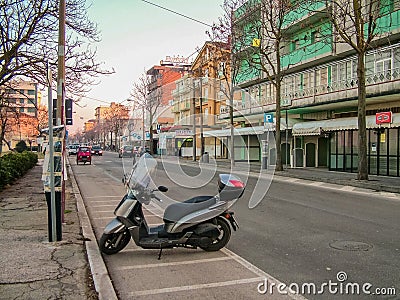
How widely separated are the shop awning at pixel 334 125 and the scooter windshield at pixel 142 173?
56.9 ft

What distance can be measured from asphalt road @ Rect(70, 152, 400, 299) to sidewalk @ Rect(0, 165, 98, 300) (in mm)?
1276

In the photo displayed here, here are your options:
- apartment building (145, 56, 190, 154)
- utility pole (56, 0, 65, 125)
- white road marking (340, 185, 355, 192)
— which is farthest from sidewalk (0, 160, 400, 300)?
apartment building (145, 56, 190, 154)

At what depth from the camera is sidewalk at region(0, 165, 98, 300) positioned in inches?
193

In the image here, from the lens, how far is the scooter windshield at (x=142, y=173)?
661 centimetres

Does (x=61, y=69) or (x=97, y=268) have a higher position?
(x=61, y=69)

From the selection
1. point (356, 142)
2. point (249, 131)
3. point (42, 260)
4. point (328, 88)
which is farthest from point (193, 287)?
point (249, 131)

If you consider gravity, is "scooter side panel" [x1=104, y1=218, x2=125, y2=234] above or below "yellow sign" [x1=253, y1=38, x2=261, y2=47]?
below

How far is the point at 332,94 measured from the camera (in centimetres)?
2627

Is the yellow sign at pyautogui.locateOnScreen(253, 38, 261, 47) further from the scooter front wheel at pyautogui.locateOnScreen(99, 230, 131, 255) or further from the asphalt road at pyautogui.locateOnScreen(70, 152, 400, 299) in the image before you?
the scooter front wheel at pyautogui.locateOnScreen(99, 230, 131, 255)

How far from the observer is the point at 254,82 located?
39750 millimetres

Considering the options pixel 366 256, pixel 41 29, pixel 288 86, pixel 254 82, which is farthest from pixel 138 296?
pixel 254 82

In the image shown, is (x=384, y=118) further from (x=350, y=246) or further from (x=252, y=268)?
(x=252, y=268)

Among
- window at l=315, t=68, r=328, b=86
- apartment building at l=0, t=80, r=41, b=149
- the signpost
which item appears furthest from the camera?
window at l=315, t=68, r=328, b=86

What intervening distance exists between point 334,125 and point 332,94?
7.86ft
